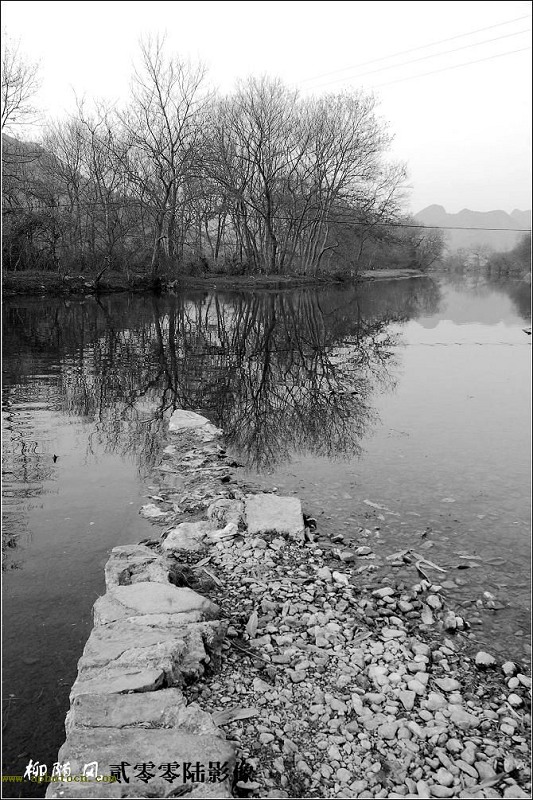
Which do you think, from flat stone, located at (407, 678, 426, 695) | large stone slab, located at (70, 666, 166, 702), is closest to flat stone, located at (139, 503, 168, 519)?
large stone slab, located at (70, 666, 166, 702)

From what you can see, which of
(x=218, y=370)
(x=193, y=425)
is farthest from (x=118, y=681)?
(x=218, y=370)

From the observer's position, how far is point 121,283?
104 feet

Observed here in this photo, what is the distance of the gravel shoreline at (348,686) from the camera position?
2.65m

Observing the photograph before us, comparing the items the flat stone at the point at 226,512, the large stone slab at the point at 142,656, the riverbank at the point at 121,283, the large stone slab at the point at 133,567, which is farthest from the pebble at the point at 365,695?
the riverbank at the point at 121,283

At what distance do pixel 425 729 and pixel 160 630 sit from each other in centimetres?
166

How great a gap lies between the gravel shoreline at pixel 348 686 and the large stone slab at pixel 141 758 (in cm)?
18

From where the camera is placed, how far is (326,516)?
5613 mm

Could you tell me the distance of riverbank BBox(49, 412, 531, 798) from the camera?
104 inches

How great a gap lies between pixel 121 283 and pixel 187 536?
1144 inches

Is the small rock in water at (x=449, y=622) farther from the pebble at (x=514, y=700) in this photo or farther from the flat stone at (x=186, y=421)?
the flat stone at (x=186, y=421)

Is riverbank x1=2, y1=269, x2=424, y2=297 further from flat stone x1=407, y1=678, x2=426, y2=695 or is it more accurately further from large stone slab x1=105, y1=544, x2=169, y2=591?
flat stone x1=407, y1=678, x2=426, y2=695

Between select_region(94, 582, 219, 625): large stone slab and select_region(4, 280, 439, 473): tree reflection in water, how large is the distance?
9.69 feet

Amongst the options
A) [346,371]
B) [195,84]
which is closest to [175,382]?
[346,371]

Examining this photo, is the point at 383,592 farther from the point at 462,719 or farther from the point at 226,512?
the point at 226,512
